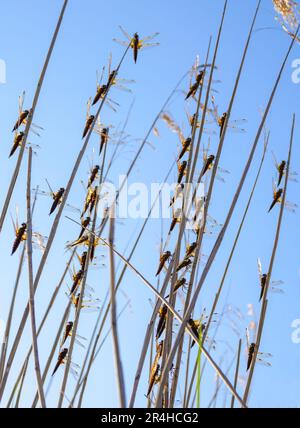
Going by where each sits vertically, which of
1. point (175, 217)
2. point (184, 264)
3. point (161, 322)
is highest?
point (175, 217)

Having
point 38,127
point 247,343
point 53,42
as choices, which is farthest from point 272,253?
point 38,127

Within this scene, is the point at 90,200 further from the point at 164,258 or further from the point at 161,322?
the point at 161,322

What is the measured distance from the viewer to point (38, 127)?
248 centimetres

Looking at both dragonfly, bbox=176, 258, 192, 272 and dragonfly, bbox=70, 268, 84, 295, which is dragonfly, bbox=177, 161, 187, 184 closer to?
dragonfly, bbox=176, 258, 192, 272

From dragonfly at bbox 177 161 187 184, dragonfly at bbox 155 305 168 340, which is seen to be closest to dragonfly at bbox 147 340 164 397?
dragonfly at bbox 155 305 168 340

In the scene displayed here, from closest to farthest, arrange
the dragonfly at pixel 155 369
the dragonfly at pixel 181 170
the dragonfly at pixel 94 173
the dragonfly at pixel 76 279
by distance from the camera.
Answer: the dragonfly at pixel 155 369
the dragonfly at pixel 181 170
the dragonfly at pixel 76 279
the dragonfly at pixel 94 173

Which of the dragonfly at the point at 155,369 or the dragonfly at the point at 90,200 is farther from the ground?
the dragonfly at the point at 90,200

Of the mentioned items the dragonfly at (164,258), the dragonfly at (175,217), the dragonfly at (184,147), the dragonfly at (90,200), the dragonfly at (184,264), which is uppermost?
the dragonfly at (184,147)

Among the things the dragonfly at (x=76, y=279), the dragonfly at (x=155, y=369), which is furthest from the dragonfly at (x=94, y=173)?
the dragonfly at (x=155, y=369)

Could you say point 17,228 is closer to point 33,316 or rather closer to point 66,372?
point 66,372

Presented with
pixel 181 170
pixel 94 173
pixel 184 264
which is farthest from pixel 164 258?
pixel 94 173

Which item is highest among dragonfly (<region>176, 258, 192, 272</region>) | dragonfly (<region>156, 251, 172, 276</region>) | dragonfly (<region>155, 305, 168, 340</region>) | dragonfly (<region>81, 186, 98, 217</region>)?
dragonfly (<region>81, 186, 98, 217</region>)

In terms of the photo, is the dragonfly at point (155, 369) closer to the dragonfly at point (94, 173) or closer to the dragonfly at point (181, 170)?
the dragonfly at point (181, 170)
